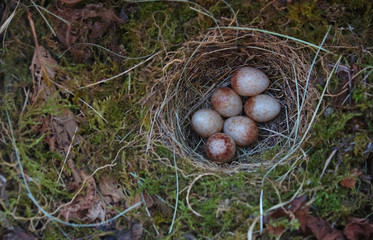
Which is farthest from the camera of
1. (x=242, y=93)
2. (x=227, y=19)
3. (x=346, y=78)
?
(x=242, y=93)

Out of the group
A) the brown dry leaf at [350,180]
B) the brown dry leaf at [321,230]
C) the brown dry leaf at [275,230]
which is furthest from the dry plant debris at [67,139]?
the brown dry leaf at [350,180]

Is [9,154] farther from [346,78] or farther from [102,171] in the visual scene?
[346,78]

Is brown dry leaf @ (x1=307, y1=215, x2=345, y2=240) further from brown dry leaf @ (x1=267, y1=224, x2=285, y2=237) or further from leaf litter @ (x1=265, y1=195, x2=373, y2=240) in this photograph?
brown dry leaf @ (x1=267, y1=224, x2=285, y2=237)

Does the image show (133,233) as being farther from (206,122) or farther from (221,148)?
(206,122)

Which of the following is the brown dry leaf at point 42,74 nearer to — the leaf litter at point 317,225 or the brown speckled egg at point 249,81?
the brown speckled egg at point 249,81

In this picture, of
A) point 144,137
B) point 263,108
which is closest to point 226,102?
point 263,108

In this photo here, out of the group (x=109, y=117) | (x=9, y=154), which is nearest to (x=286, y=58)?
(x=109, y=117)
